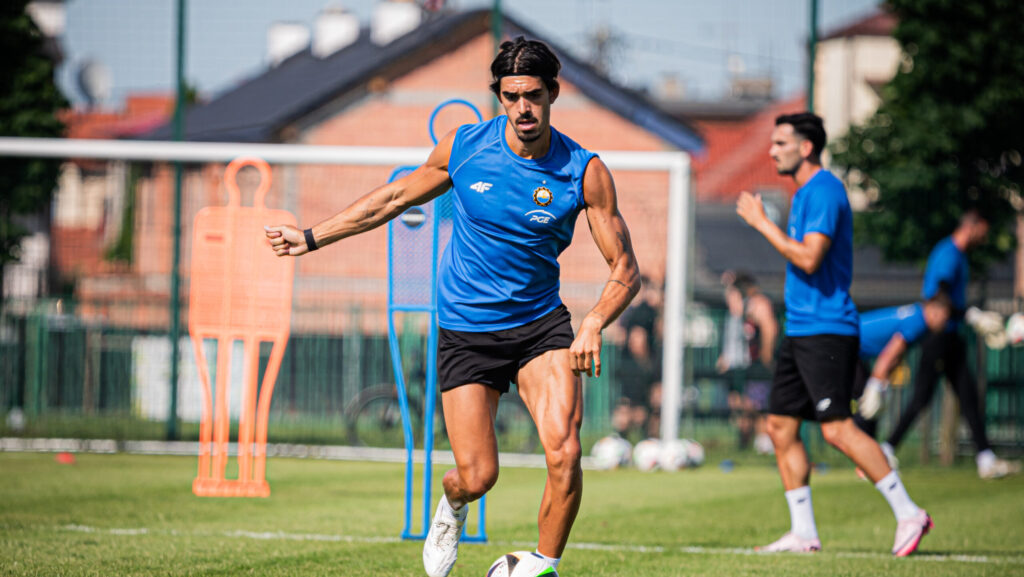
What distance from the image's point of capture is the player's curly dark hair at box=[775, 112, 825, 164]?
22.6 feet

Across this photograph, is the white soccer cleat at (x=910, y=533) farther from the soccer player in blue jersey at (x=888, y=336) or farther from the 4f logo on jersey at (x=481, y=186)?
the soccer player in blue jersey at (x=888, y=336)

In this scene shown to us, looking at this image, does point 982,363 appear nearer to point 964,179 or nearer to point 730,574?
point 964,179

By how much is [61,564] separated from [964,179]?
10.4 m

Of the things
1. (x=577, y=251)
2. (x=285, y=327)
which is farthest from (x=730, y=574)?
(x=577, y=251)

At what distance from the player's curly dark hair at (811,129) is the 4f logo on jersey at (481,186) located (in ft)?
8.83

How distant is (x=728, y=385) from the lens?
13.9 meters

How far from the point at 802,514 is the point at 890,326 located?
18.7 feet

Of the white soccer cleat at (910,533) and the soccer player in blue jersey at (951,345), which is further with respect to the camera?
the soccer player in blue jersey at (951,345)

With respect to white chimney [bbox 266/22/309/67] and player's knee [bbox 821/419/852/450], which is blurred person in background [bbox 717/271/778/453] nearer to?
white chimney [bbox 266/22/309/67]

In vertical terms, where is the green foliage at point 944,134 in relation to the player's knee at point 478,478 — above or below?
above

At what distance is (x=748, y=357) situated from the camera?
13.8m

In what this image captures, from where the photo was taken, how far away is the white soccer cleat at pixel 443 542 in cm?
505

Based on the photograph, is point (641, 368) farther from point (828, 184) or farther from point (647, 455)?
point (828, 184)

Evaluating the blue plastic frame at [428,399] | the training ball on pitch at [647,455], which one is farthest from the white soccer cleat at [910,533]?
the training ball on pitch at [647,455]
